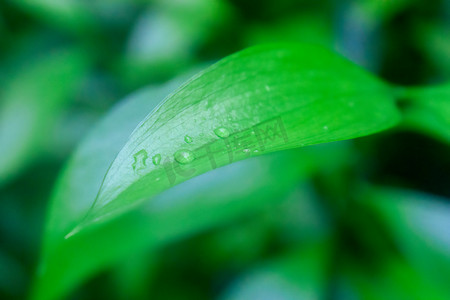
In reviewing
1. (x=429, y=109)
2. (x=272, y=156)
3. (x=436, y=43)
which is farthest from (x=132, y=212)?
(x=436, y=43)

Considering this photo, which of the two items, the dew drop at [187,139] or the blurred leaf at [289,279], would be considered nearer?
the dew drop at [187,139]

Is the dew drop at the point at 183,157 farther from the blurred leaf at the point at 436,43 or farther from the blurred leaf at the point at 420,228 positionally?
the blurred leaf at the point at 436,43

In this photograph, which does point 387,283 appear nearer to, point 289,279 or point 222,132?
point 289,279

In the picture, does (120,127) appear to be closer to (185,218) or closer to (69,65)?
(185,218)

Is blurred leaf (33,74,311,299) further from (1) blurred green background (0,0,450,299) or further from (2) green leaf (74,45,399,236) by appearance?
(2) green leaf (74,45,399,236)

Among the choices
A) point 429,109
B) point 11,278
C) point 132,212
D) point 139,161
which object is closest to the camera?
point 139,161

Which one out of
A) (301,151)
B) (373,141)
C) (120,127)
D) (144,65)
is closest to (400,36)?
(373,141)

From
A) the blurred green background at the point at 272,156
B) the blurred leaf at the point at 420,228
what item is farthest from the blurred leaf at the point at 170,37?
the blurred leaf at the point at 420,228
